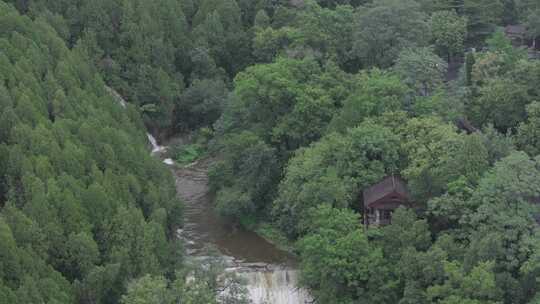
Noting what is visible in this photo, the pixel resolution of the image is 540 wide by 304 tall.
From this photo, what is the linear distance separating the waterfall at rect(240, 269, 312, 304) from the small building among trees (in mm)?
4525

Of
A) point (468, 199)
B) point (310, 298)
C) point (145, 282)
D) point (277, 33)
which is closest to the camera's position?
point (145, 282)

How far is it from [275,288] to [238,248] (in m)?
4.80

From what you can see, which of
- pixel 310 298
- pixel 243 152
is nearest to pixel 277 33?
pixel 243 152

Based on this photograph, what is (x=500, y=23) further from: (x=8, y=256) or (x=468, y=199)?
(x=8, y=256)

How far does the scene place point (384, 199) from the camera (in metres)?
37.6

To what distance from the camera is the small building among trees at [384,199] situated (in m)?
37.6

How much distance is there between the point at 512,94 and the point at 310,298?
15170 millimetres

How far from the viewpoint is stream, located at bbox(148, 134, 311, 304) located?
125ft

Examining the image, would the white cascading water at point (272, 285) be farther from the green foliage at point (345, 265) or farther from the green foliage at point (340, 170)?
the green foliage at point (340, 170)

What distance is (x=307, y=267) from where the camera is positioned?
35.8m

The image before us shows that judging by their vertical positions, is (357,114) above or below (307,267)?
above

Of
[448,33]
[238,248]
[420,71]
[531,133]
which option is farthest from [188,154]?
[531,133]

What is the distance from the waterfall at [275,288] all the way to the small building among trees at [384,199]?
178 inches

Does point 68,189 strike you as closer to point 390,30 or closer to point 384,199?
point 384,199
